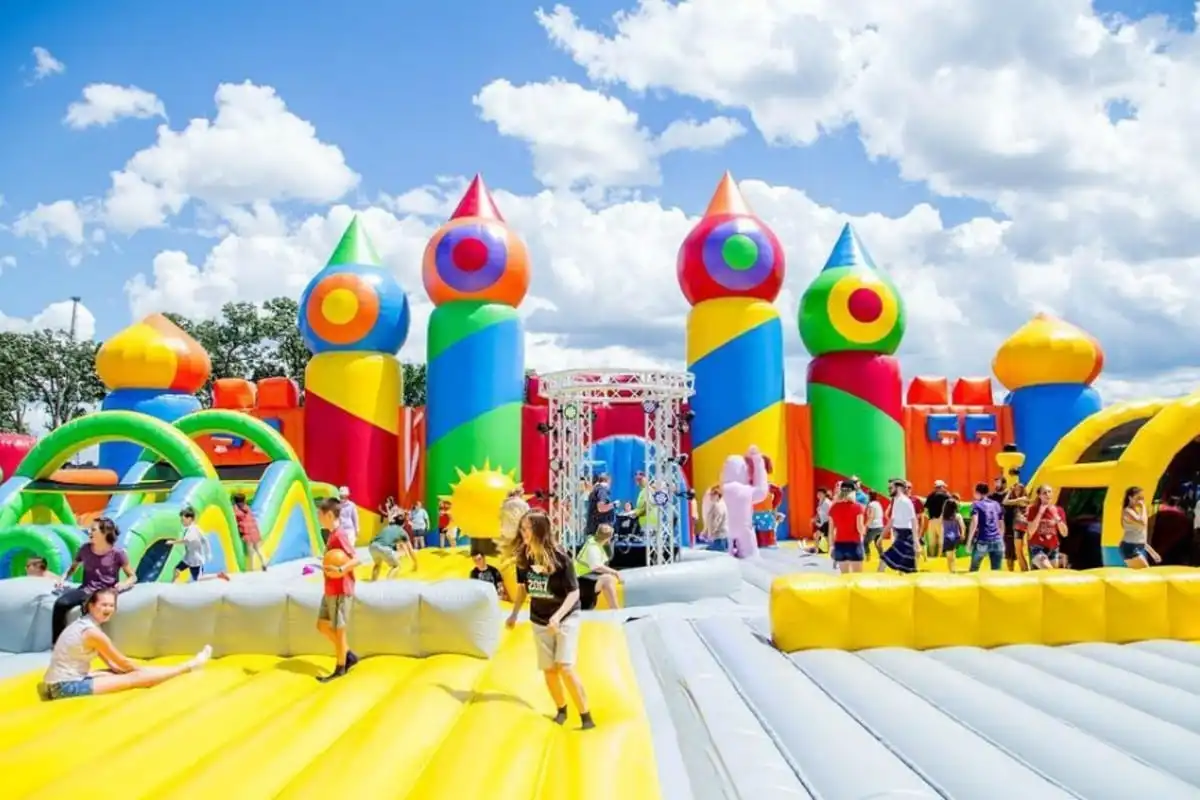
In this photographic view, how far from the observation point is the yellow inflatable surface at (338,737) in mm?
2871

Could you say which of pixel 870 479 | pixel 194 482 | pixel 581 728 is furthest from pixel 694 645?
pixel 870 479

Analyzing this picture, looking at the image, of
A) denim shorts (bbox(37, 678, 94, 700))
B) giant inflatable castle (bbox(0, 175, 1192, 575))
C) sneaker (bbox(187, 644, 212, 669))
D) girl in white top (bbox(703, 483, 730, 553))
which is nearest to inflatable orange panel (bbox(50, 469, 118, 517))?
giant inflatable castle (bbox(0, 175, 1192, 575))

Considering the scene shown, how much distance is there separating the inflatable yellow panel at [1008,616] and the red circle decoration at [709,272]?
8818 millimetres

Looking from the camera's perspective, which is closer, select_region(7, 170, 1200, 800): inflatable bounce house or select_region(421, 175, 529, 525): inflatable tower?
select_region(7, 170, 1200, 800): inflatable bounce house

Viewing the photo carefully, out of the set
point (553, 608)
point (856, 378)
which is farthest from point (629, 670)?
point (856, 378)

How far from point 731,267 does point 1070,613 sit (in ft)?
29.0

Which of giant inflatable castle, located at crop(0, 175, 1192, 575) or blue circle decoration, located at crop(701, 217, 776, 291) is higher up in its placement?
blue circle decoration, located at crop(701, 217, 776, 291)

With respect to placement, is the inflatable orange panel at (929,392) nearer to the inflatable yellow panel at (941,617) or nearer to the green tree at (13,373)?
the inflatable yellow panel at (941,617)

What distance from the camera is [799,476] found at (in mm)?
13633

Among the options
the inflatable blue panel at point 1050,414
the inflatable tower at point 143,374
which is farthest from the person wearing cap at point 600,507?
the inflatable blue panel at point 1050,414

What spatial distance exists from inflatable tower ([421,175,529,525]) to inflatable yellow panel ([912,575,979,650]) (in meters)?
8.50

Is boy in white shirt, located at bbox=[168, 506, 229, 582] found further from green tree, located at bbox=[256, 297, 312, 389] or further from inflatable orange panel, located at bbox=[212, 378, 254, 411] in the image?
green tree, located at bbox=[256, 297, 312, 389]

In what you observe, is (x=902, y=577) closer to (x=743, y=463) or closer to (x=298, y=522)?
(x=743, y=463)

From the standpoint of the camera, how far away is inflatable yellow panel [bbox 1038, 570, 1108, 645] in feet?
16.5
